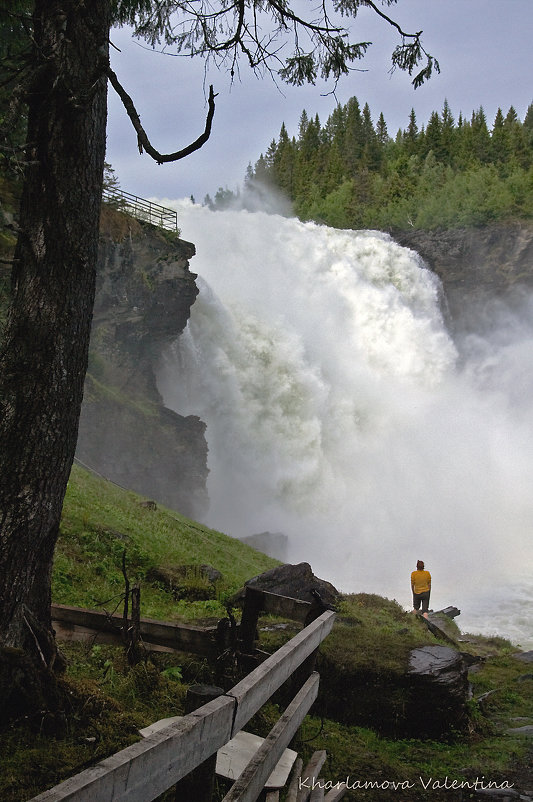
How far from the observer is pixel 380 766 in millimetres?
5316

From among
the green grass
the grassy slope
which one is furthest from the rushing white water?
the grassy slope

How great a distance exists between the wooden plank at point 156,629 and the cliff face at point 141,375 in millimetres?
20148

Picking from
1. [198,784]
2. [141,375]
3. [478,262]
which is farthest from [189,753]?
[478,262]

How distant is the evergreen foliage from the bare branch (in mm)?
50321

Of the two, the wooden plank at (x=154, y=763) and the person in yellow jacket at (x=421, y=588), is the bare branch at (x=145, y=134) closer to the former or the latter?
the wooden plank at (x=154, y=763)

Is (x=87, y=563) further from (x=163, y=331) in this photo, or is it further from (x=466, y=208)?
(x=466, y=208)

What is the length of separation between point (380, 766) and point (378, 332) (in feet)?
114

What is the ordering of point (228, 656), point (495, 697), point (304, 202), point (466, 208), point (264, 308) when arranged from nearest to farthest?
1. point (228, 656)
2. point (495, 697)
3. point (264, 308)
4. point (466, 208)
5. point (304, 202)

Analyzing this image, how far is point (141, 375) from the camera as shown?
28.9m

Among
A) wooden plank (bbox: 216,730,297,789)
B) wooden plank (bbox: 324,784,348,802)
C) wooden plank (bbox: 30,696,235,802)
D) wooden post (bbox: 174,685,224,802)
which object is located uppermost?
wooden plank (bbox: 30,696,235,802)

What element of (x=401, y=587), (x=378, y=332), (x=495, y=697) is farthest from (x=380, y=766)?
(x=378, y=332)

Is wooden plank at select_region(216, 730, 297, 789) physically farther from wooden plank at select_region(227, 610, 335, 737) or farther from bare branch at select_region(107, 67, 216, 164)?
bare branch at select_region(107, 67, 216, 164)

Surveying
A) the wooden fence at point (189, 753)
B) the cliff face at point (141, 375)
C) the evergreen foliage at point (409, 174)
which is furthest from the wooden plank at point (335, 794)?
the evergreen foliage at point (409, 174)

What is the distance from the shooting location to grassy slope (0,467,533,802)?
11.7 ft
